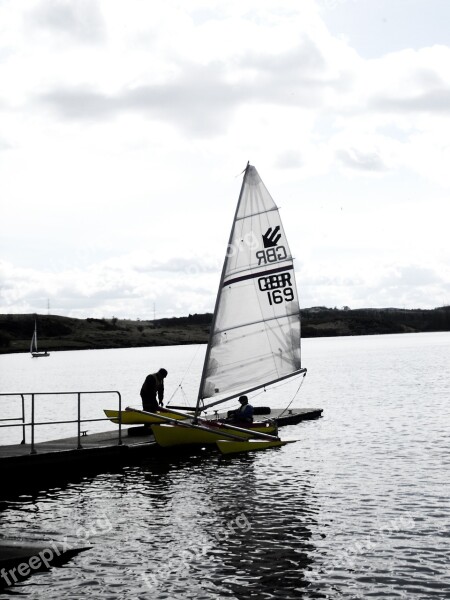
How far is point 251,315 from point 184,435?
6166mm

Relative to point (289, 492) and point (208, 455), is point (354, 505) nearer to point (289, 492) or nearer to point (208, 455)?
point (289, 492)

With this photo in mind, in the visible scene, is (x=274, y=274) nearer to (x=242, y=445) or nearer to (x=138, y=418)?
(x=242, y=445)

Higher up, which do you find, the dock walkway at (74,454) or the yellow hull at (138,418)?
the yellow hull at (138,418)

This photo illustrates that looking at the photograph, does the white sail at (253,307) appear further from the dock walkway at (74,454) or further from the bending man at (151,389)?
the dock walkway at (74,454)

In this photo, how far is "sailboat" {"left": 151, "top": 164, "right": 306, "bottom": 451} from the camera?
32.0 m

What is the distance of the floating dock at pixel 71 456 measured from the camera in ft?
83.5

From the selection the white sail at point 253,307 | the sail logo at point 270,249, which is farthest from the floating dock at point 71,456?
the sail logo at point 270,249

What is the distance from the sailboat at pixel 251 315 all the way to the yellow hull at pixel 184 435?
46 millimetres

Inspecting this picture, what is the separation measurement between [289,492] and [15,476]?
9.59 m

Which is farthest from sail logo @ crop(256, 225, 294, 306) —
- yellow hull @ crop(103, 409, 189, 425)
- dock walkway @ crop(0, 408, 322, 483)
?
dock walkway @ crop(0, 408, 322, 483)

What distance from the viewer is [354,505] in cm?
2253

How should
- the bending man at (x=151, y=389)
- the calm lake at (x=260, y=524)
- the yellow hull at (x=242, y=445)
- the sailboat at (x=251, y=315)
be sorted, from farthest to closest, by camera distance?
1. the bending man at (x=151, y=389)
2. the sailboat at (x=251, y=315)
3. the yellow hull at (x=242, y=445)
4. the calm lake at (x=260, y=524)

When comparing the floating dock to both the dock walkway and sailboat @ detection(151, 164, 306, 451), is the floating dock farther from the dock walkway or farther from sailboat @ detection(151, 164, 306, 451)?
sailboat @ detection(151, 164, 306, 451)

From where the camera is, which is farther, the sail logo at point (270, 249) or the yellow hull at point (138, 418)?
the yellow hull at point (138, 418)
